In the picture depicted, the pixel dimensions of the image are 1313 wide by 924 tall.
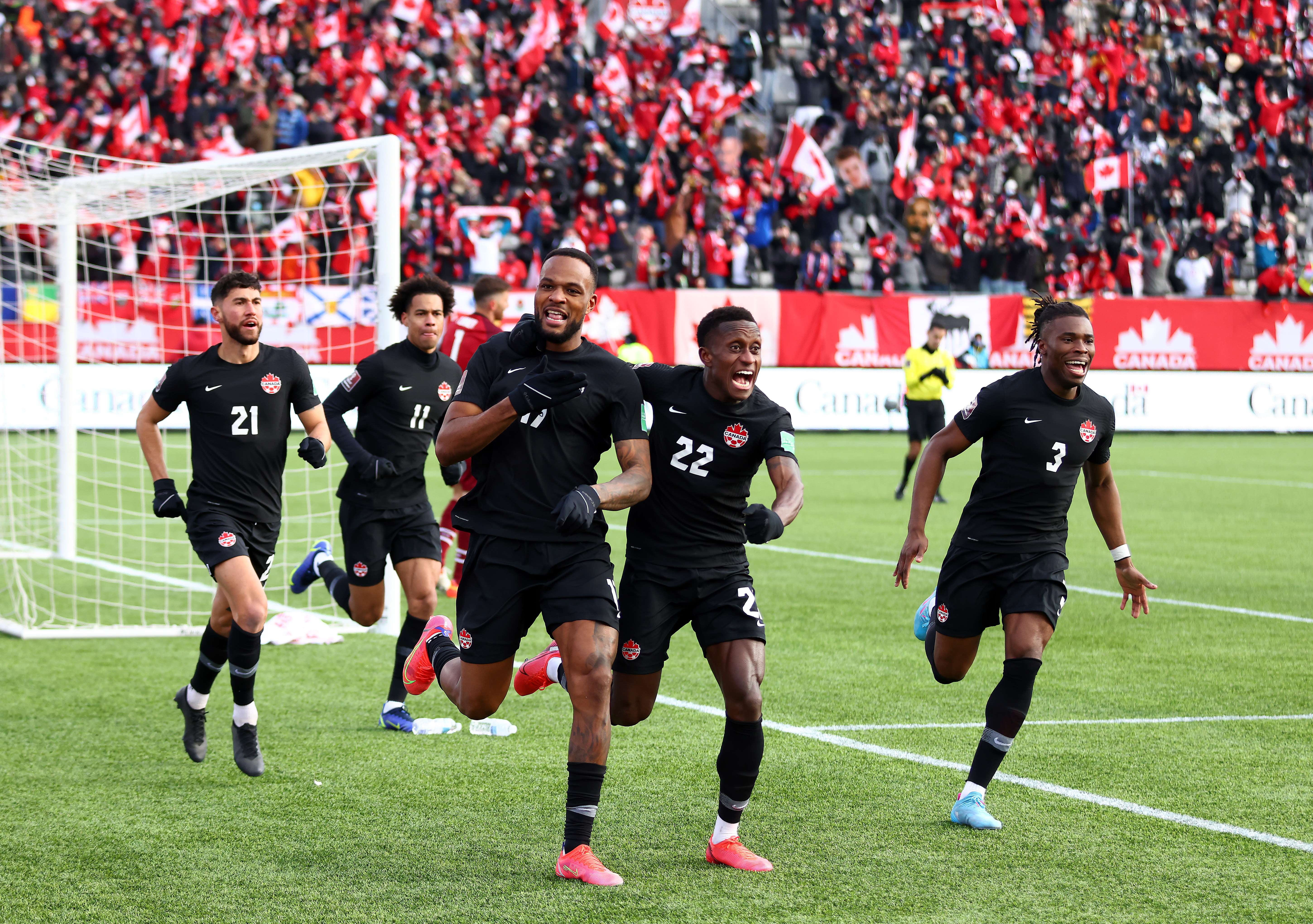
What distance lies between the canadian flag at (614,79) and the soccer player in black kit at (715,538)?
26221 millimetres

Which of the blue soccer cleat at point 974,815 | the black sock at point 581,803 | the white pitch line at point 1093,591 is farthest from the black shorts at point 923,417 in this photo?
the black sock at point 581,803

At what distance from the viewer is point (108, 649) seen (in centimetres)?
998

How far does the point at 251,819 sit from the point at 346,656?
148 inches

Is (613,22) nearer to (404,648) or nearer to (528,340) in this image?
(404,648)

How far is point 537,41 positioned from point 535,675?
26.4 meters

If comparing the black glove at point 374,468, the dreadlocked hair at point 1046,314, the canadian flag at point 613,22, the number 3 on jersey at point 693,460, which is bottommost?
the black glove at point 374,468

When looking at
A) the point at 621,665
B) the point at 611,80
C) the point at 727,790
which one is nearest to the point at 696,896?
the point at 727,790

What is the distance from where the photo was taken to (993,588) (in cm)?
633

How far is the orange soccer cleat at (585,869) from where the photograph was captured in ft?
17.0

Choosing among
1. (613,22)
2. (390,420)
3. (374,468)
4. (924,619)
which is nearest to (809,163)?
(613,22)

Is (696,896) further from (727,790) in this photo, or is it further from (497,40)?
(497,40)

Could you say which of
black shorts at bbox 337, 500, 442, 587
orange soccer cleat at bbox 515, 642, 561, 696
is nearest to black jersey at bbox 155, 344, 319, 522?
black shorts at bbox 337, 500, 442, 587

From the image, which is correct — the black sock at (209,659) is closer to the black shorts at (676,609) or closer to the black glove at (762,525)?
the black shorts at (676,609)

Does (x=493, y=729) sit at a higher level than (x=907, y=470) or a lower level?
lower
